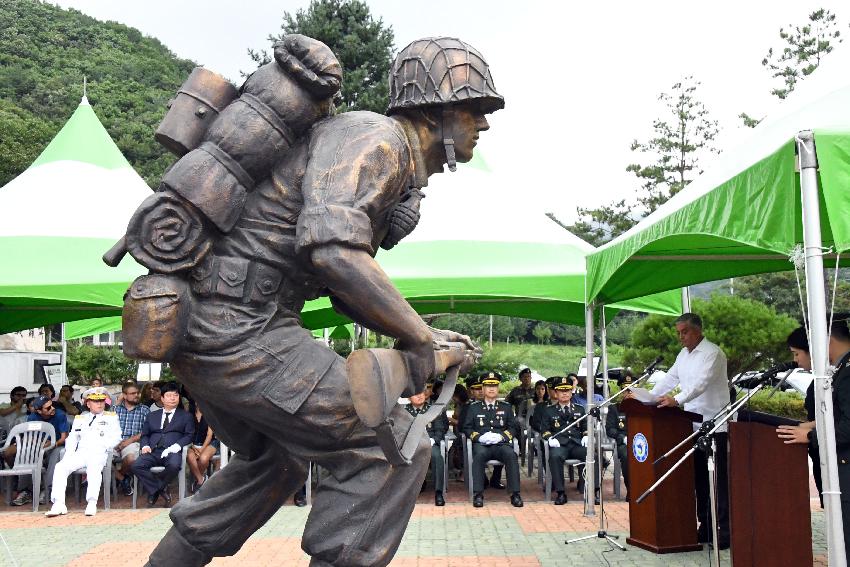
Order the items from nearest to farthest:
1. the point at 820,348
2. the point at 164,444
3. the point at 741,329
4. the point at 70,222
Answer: the point at 820,348 → the point at 164,444 → the point at 70,222 → the point at 741,329

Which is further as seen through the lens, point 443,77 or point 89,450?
point 89,450

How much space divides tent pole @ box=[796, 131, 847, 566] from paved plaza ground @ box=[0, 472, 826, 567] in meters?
2.59

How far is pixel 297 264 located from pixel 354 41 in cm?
2956

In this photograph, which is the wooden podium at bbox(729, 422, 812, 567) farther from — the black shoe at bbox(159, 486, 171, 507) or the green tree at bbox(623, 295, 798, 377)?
the green tree at bbox(623, 295, 798, 377)

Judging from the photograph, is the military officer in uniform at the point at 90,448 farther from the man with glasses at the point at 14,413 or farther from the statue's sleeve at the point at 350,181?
the statue's sleeve at the point at 350,181

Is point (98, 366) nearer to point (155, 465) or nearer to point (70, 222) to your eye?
point (70, 222)

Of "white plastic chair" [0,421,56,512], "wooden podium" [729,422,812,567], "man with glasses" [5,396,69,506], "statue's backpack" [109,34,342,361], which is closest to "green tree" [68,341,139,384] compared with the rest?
"man with glasses" [5,396,69,506]

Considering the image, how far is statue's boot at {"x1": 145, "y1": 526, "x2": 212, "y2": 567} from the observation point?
2785 millimetres

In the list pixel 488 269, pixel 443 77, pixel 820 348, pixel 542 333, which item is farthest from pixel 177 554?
pixel 542 333

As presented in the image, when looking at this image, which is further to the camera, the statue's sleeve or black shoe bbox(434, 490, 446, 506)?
black shoe bbox(434, 490, 446, 506)

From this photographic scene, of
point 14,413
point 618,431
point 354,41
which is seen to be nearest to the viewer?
point 618,431

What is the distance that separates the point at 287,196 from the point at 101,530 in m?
6.83

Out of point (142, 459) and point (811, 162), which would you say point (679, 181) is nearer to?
point (142, 459)

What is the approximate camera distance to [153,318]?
2.42m
